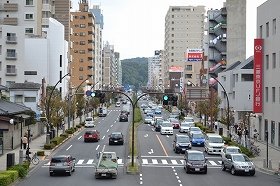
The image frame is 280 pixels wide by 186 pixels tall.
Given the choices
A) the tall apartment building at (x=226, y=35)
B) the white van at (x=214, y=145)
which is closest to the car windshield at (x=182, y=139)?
the white van at (x=214, y=145)

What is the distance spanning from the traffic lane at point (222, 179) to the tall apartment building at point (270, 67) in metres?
20.9

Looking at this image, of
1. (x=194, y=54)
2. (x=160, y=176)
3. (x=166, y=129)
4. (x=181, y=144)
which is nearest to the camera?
(x=160, y=176)

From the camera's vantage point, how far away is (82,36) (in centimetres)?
16438

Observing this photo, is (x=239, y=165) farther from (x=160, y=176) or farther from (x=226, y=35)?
(x=226, y=35)

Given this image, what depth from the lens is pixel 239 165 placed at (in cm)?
3841

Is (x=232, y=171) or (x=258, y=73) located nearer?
(x=232, y=171)

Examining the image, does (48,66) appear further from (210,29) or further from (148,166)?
(148,166)

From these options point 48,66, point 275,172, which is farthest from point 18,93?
→ point 275,172

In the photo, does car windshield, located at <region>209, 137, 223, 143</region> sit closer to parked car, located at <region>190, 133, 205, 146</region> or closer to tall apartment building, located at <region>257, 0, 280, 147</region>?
parked car, located at <region>190, 133, 205, 146</region>

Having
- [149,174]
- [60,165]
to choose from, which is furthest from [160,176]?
[60,165]

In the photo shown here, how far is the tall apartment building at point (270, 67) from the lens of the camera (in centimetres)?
5903

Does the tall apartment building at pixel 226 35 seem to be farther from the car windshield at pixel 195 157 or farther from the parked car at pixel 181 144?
the car windshield at pixel 195 157

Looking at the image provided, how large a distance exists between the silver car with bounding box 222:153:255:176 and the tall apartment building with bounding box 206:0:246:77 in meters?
80.3

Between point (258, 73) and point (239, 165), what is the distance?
92.2ft
